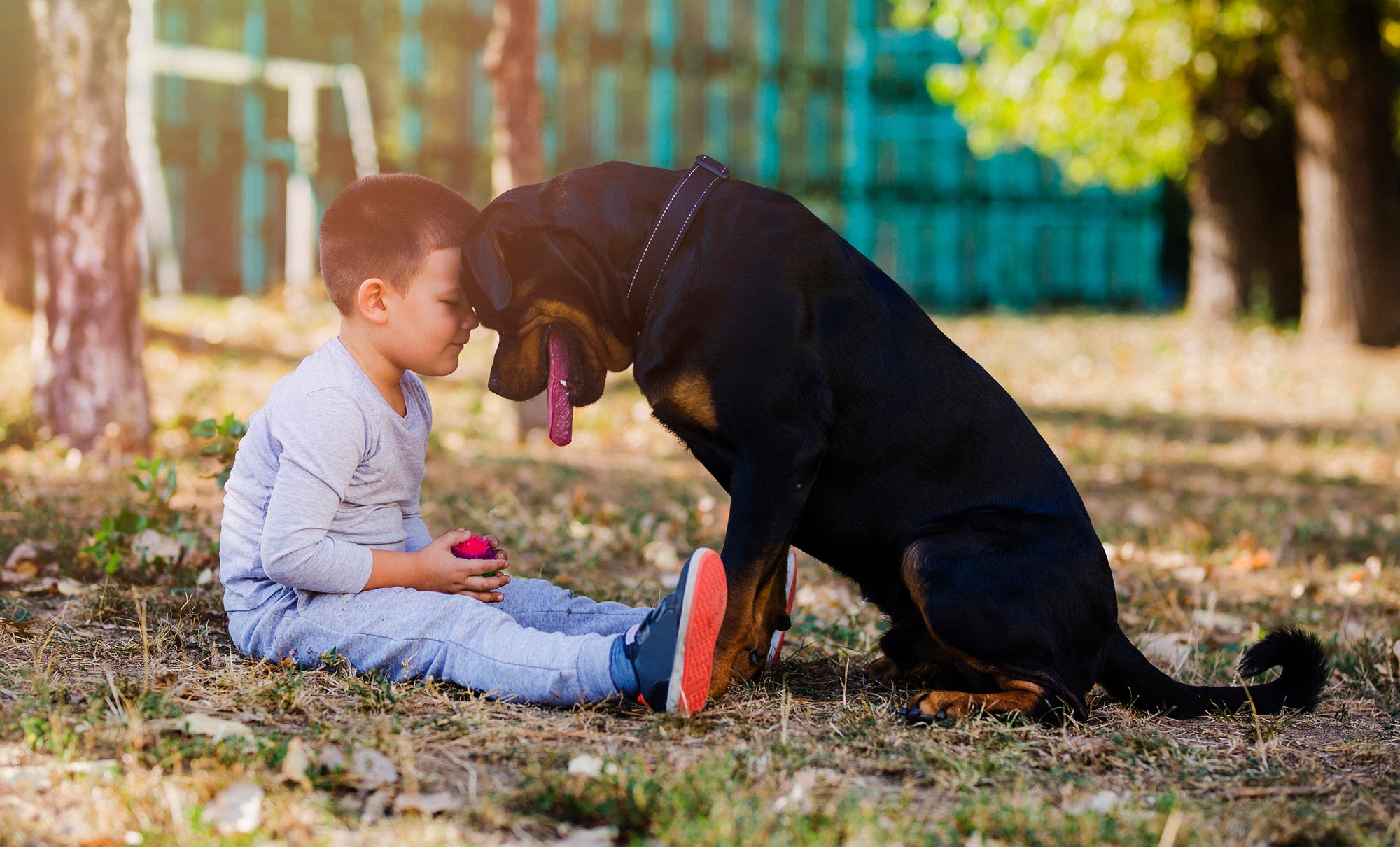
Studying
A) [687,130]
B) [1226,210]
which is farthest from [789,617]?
[687,130]

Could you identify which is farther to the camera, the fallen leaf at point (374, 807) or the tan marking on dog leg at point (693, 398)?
the tan marking on dog leg at point (693, 398)

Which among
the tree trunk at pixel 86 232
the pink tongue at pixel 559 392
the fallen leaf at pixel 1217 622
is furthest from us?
the tree trunk at pixel 86 232

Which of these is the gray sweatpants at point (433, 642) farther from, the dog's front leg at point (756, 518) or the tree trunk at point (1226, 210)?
the tree trunk at point (1226, 210)

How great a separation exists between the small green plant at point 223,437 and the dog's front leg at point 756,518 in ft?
5.33

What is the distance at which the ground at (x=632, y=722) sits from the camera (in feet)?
6.51

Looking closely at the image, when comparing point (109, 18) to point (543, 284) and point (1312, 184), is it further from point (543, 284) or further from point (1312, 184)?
point (1312, 184)

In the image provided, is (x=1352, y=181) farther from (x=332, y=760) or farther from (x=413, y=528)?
(x=332, y=760)

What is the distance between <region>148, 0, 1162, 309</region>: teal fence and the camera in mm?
14070

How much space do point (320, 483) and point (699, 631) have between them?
89 cm

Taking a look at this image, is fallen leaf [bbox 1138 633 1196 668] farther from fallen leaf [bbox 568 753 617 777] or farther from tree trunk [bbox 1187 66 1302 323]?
tree trunk [bbox 1187 66 1302 323]

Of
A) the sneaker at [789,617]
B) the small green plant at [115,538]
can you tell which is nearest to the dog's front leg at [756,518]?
the sneaker at [789,617]

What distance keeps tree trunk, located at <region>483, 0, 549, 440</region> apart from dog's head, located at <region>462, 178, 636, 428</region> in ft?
12.0

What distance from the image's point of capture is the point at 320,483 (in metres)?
2.64

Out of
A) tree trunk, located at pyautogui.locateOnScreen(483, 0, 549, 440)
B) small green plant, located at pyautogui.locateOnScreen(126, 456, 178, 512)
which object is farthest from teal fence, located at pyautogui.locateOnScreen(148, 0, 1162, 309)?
→ small green plant, located at pyautogui.locateOnScreen(126, 456, 178, 512)
